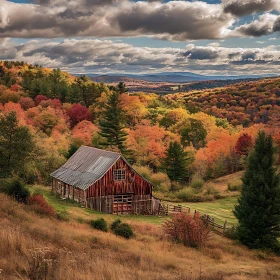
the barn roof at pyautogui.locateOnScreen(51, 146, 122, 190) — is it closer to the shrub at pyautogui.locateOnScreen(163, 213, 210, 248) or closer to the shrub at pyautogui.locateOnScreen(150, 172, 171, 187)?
the shrub at pyautogui.locateOnScreen(163, 213, 210, 248)

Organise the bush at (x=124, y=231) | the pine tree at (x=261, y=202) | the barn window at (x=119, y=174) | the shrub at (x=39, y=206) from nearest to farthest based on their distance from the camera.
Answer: the shrub at (x=39, y=206)
the bush at (x=124, y=231)
the pine tree at (x=261, y=202)
the barn window at (x=119, y=174)

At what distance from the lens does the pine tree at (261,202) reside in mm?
33184

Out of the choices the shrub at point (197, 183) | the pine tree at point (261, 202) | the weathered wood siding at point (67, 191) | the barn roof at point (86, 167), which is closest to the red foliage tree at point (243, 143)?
the shrub at point (197, 183)

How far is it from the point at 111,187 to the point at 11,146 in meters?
12.4

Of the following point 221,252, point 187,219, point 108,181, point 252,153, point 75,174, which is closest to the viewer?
point 221,252

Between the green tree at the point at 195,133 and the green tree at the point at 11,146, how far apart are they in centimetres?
6073

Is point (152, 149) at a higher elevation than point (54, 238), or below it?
below

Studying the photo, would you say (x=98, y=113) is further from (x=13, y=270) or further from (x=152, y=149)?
(x=13, y=270)

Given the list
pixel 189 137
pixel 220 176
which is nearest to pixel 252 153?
pixel 220 176

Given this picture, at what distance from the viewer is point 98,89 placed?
116 meters

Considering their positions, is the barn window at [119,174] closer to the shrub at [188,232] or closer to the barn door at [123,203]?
the barn door at [123,203]

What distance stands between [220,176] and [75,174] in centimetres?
4640

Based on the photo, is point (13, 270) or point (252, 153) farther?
point (252, 153)

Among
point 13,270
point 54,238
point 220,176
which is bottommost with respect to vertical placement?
point 220,176
